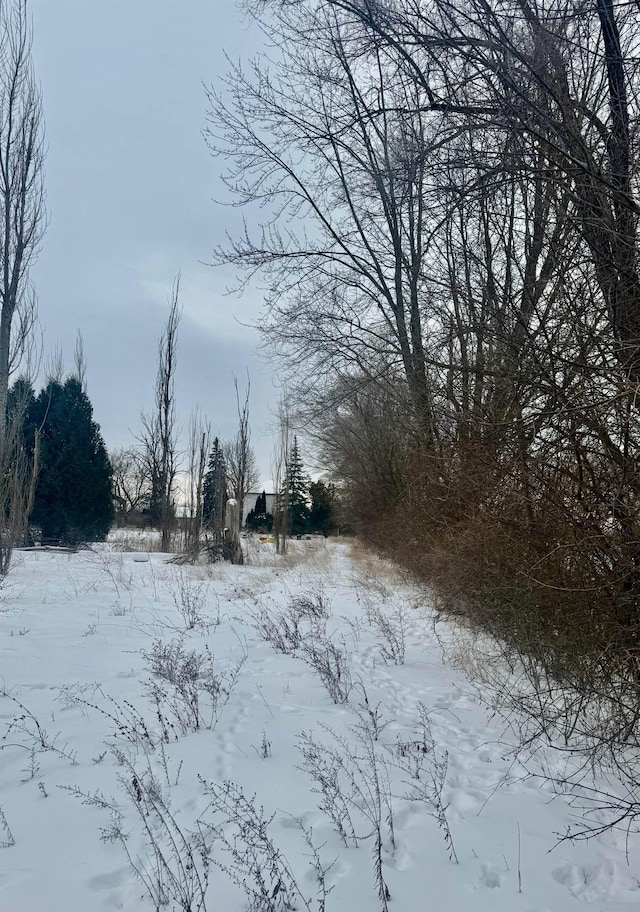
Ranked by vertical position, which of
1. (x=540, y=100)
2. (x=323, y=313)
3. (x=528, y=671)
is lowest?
(x=528, y=671)

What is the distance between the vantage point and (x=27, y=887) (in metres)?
1.84

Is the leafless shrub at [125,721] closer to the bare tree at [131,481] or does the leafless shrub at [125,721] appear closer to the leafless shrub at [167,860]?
the leafless shrub at [167,860]

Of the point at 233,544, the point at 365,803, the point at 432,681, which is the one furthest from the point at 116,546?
the point at 365,803

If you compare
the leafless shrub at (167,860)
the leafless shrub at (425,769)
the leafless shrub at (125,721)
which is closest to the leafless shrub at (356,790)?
the leafless shrub at (425,769)

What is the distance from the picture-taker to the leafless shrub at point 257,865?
1752 mm

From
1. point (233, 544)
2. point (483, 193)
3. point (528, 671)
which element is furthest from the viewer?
point (233, 544)

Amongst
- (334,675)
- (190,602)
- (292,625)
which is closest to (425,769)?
(334,675)

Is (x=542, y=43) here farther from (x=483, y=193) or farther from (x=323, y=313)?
(x=323, y=313)

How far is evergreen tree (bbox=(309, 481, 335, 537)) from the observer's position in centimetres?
4222

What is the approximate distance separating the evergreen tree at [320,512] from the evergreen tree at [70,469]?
2164cm

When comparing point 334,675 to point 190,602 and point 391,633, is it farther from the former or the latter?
point 190,602

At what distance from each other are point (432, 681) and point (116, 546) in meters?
17.4

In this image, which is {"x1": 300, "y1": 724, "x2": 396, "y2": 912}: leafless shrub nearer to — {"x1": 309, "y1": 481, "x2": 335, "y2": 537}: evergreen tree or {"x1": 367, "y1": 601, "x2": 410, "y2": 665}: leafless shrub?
{"x1": 367, "y1": 601, "x2": 410, "y2": 665}: leafless shrub

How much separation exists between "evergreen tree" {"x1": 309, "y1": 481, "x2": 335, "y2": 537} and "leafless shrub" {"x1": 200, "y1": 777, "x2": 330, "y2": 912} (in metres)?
39.4
